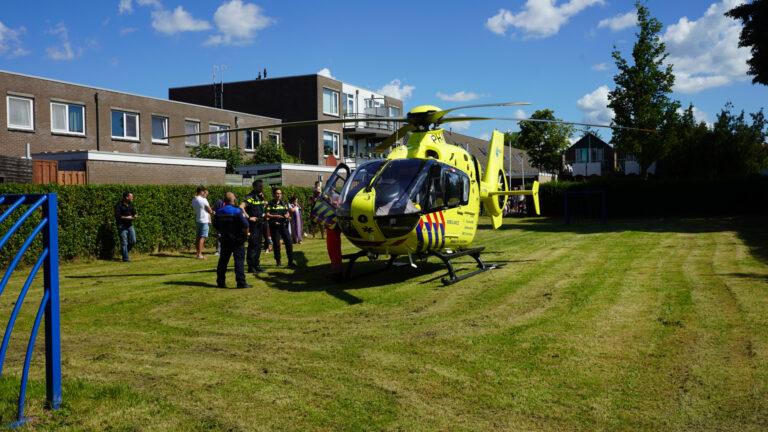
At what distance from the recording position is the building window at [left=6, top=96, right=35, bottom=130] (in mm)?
25688

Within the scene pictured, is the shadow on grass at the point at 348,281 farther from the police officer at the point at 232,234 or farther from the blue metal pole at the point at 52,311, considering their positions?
the blue metal pole at the point at 52,311

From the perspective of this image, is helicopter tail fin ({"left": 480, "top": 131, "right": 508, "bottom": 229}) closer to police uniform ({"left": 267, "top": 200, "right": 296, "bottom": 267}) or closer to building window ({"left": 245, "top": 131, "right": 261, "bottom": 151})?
police uniform ({"left": 267, "top": 200, "right": 296, "bottom": 267})

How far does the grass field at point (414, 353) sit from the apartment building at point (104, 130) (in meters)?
11.0

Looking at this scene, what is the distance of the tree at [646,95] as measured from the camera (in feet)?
99.2

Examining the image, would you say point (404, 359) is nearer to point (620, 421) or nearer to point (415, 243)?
point (620, 421)

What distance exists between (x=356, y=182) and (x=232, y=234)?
2531 mm

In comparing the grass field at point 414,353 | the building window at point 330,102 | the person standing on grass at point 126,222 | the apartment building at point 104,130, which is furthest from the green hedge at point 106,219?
the building window at point 330,102

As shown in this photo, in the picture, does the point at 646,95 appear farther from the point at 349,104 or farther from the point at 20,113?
the point at 20,113

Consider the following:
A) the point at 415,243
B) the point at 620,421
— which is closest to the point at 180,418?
the point at 620,421

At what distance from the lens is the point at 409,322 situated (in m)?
7.43

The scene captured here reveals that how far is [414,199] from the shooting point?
9367mm

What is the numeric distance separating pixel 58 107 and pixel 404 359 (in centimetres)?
2839

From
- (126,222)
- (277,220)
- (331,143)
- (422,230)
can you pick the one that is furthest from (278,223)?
(331,143)

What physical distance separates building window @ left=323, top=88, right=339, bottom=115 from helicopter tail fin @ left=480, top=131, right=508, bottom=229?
2993cm
